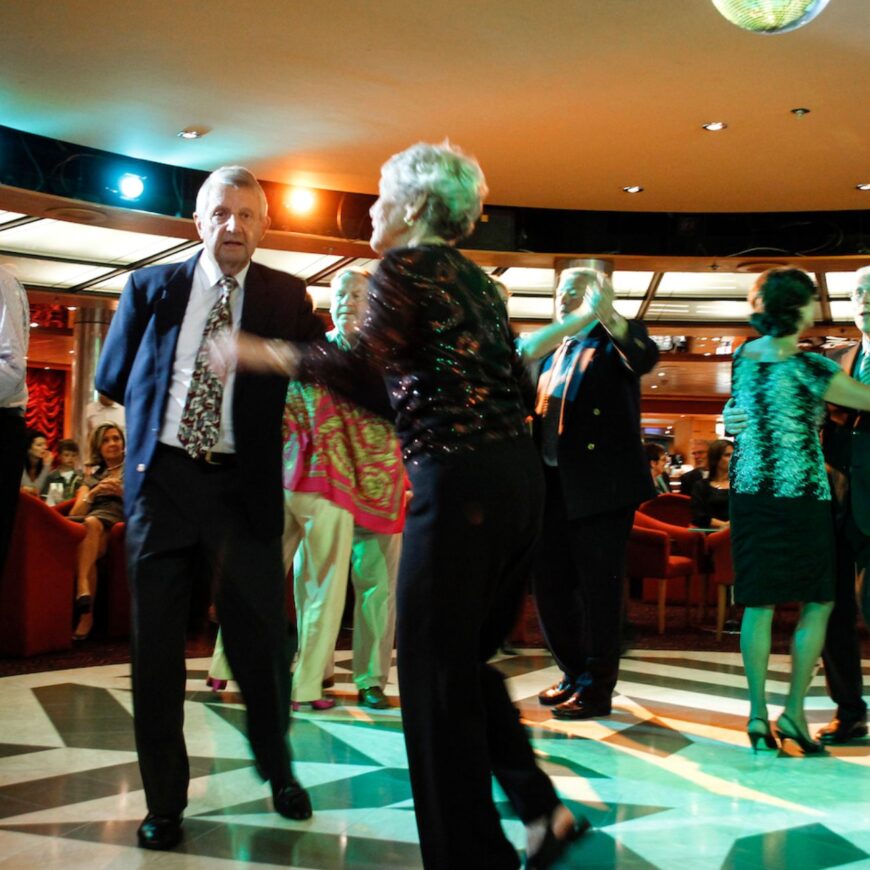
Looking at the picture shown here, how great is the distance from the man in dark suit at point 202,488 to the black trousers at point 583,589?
4.95 ft

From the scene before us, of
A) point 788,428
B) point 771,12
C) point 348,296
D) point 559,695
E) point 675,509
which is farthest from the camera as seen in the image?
point 675,509

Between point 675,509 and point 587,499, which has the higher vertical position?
point 587,499

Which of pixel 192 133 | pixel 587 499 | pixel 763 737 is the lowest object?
pixel 763 737

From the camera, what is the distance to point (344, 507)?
3932 millimetres

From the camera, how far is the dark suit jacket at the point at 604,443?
12.4 feet

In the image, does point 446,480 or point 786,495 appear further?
point 786,495

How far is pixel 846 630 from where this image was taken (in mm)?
3635

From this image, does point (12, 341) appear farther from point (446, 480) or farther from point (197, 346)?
point (446, 480)

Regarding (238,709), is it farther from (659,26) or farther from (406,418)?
(659,26)

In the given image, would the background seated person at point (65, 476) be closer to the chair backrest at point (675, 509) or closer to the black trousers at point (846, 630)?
the chair backrest at point (675, 509)

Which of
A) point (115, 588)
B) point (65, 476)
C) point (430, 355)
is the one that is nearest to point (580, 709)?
point (430, 355)

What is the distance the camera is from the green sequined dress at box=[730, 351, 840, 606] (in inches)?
131

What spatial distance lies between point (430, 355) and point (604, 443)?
6.71ft

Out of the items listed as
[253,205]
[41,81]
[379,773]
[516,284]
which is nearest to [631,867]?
[379,773]
